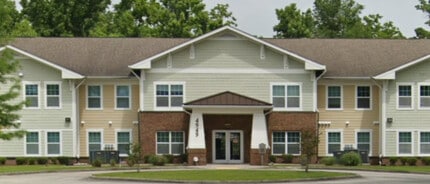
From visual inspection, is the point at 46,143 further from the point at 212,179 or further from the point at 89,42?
the point at 212,179

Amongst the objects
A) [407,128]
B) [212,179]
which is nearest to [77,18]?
[407,128]

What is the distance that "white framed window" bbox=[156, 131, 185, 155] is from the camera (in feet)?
174

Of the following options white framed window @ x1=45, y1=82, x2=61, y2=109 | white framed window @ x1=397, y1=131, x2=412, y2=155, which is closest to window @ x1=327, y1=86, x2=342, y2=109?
white framed window @ x1=397, y1=131, x2=412, y2=155

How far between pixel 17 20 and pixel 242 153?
105 feet

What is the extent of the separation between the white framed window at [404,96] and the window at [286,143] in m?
6.19

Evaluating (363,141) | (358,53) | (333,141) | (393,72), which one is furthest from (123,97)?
(393,72)

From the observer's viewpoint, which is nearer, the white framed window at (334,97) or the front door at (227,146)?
the front door at (227,146)

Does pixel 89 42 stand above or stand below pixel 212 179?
above

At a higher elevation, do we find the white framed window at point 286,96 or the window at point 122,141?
the white framed window at point 286,96

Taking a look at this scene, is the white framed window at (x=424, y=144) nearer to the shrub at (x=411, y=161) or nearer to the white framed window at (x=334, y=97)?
the shrub at (x=411, y=161)

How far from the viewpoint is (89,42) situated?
58094mm

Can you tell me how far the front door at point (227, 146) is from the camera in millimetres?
53438

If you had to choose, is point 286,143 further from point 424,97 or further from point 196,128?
point 424,97

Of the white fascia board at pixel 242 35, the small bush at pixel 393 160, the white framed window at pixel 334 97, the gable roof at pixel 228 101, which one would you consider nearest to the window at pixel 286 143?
the white framed window at pixel 334 97
